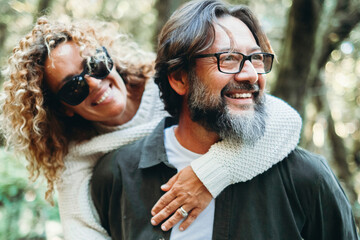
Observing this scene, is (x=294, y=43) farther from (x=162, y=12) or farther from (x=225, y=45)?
(x=225, y=45)

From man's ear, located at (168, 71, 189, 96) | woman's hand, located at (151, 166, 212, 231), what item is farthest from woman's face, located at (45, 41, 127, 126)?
woman's hand, located at (151, 166, 212, 231)

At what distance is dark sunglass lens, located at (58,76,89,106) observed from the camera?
2322 millimetres

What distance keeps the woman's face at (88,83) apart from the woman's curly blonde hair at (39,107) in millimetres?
59

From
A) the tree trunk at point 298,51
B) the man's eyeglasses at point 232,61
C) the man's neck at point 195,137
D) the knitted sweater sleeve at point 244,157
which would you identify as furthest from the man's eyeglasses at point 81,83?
the tree trunk at point 298,51

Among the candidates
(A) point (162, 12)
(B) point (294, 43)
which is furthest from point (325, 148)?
(A) point (162, 12)

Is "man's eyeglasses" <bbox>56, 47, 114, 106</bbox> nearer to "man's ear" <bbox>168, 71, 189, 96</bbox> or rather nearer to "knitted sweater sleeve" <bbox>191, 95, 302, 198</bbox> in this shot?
"man's ear" <bbox>168, 71, 189, 96</bbox>

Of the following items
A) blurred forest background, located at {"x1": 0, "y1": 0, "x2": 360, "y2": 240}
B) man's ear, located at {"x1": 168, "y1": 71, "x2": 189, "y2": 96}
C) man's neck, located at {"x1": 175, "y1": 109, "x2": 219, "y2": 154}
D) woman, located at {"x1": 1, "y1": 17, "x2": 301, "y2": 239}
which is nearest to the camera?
man's neck, located at {"x1": 175, "y1": 109, "x2": 219, "y2": 154}

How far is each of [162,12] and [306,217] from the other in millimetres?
2427

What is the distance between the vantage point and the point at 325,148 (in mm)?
7930

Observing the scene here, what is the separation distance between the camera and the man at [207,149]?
180 centimetres

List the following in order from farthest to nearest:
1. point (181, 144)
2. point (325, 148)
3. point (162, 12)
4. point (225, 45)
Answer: point (325, 148), point (162, 12), point (181, 144), point (225, 45)

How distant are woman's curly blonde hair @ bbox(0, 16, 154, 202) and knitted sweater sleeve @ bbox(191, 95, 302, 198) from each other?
1197mm

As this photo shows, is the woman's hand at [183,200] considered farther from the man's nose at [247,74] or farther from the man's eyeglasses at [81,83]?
the man's eyeglasses at [81,83]

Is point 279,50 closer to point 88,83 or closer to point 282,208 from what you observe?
point 88,83
